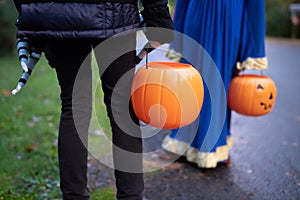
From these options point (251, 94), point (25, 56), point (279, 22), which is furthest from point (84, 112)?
point (279, 22)

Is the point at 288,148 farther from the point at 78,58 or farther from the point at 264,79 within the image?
the point at 78,58

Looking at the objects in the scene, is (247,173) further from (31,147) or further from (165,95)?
(31,147)

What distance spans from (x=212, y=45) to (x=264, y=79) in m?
0.46

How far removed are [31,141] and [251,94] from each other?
1.77 m

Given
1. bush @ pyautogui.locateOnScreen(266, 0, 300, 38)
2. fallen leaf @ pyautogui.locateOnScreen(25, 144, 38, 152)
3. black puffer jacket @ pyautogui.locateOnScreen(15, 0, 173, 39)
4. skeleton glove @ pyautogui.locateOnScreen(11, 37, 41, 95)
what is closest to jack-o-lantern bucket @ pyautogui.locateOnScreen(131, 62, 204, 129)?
black puffer jacket @ pyautogui.locateOnScreen(15, 0, 173, 39)

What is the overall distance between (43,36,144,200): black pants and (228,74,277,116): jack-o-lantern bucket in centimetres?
98

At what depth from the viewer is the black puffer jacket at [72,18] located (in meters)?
1.53

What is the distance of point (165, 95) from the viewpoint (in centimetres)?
182

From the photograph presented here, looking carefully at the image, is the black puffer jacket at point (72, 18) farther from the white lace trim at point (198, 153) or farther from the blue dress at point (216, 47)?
the white lace trim at point (198, 153)

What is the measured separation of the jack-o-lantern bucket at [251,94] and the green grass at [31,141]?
3.37 ft

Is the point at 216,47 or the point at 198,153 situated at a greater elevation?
the point at 216,47

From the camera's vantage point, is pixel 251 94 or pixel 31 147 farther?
pixel 31 147

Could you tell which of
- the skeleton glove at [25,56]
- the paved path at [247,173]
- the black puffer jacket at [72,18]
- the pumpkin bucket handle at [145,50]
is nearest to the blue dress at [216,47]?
the paved path at [247,173]

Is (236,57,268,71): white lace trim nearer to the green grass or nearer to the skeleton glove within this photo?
the green grass
